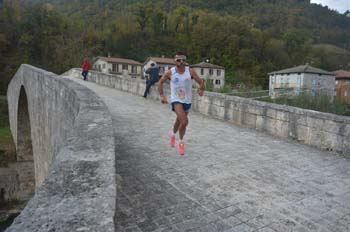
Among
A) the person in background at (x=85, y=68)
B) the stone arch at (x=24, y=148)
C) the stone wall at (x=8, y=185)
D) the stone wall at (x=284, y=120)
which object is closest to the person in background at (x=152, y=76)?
the stone wall at (x=284, y=120)

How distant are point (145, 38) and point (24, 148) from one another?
4534 cm

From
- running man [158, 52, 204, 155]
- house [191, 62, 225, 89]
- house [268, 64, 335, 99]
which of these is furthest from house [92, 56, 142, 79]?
running man [158, 52, 204, 155]

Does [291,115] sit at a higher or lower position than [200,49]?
lower

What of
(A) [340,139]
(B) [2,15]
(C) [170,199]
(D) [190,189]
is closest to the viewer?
(C) [170,199]

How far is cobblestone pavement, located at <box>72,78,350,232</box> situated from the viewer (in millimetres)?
2627

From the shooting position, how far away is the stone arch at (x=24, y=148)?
1930cm

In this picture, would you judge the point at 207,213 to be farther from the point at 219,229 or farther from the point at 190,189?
the point at 190,189

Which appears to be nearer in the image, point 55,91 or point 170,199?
point 170,199

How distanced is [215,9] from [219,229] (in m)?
102

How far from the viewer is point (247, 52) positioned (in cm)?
5956

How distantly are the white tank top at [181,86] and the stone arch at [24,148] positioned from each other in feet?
56.2

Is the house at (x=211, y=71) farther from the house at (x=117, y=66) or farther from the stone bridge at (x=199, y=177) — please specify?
the stone bridge at (x=199, y=177)

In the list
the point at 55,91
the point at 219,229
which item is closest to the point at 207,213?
the point at 219,229

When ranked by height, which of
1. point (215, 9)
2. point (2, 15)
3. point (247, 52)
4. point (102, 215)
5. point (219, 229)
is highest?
point (215, 9)
